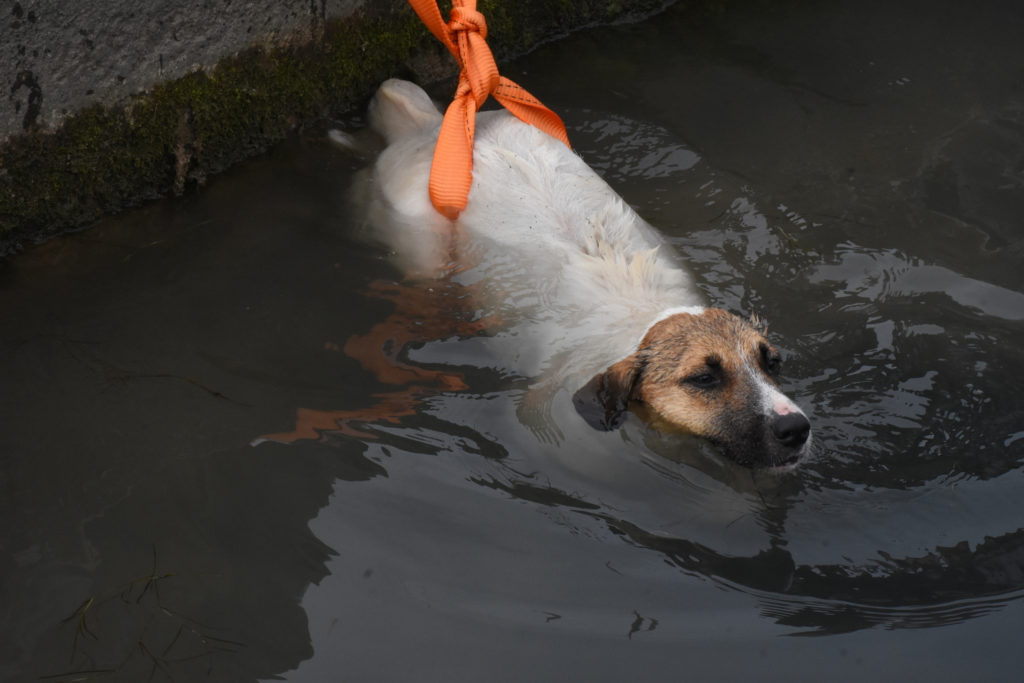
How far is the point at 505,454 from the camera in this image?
419 cm

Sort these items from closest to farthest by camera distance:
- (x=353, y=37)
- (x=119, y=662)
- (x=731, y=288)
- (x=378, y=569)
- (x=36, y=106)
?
1. (x=119, y=662)
2. (x=378, y=569)
3. (x=36, y=106)
4. (x=731, y=288)
5. (x=353, y=37)

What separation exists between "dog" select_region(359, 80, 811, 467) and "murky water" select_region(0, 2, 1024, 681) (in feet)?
0.55

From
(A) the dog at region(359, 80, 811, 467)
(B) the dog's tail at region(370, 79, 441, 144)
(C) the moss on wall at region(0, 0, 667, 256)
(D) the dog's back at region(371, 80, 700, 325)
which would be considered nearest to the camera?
(A) the dog at region(359, 80, 811, 467)

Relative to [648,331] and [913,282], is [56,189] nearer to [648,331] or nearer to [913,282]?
[648,331]

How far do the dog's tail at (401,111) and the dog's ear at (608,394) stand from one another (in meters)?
2.12

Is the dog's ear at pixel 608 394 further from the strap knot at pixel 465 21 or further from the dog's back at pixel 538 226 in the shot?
the strap knot at pixel 465 21

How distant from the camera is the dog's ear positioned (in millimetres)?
4316

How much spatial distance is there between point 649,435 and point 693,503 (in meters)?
0.44

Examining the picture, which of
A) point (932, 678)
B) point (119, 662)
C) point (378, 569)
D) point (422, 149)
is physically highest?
point (422, 149)

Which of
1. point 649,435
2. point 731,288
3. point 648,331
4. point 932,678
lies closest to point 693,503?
point 649,435

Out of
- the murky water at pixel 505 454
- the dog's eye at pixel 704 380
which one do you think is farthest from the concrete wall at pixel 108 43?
the dog's eye at pixel 704 380

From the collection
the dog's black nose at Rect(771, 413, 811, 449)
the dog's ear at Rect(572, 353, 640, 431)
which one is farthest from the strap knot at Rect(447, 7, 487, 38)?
the dog's black nose at Rect(771, 413, 811, 449)

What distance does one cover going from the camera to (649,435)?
443 centimetres

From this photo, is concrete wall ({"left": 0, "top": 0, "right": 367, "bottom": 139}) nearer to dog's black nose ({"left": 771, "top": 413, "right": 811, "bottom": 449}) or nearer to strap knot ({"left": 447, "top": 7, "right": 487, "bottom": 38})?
strap knot ({"left": 447, "top": 7, "right": 487, "bottom": 38})
